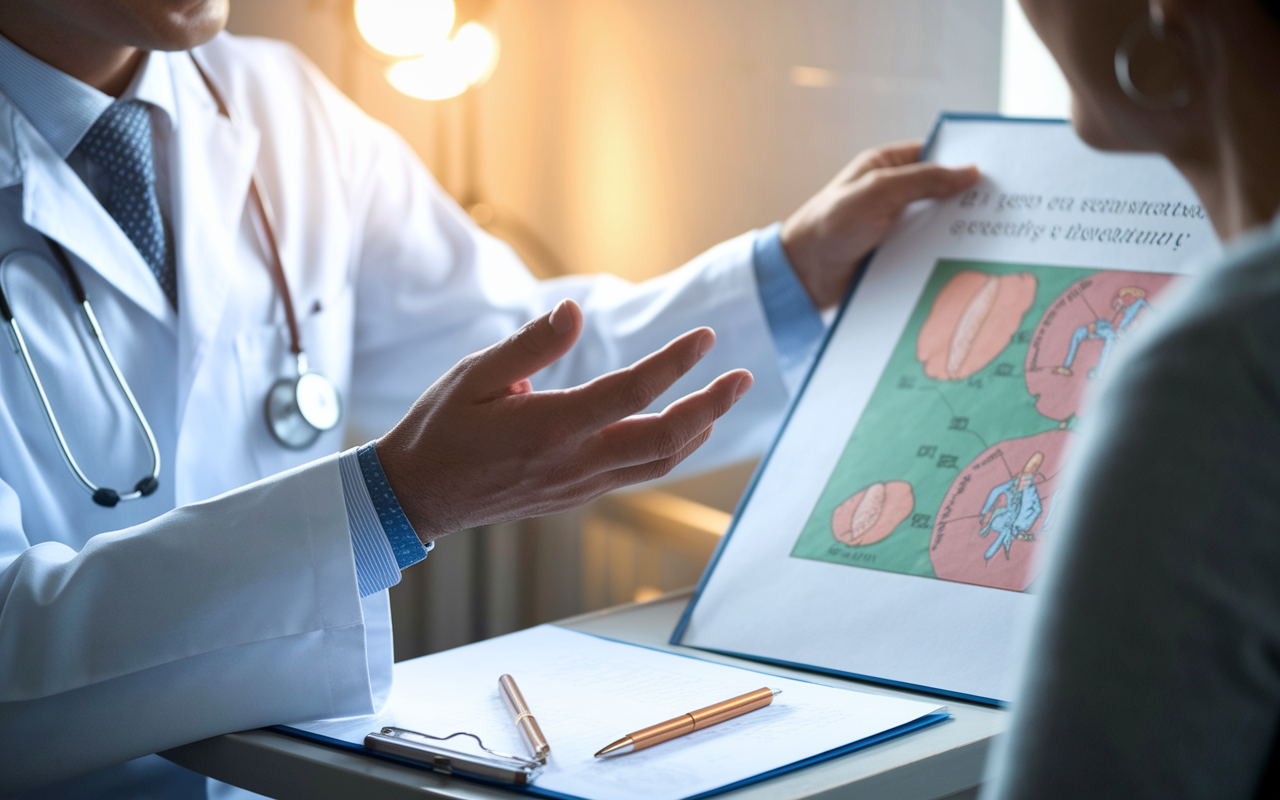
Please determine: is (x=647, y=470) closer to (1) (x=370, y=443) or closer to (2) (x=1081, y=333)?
(1) (x=370, y=443)

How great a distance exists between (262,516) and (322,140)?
2.39ft

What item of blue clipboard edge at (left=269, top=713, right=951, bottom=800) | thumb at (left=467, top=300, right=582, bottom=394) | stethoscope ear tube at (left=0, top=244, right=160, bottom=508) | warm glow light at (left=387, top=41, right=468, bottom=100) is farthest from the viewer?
warm glow light at (left=387, top=41, right=468, bottom=100)

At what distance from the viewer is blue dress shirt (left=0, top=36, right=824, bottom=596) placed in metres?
0.69

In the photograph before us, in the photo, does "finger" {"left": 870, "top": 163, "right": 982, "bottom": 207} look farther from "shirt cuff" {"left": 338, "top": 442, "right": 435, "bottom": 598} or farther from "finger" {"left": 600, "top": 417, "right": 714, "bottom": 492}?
"shirt cuff" {"left": 338, "top": 442, "right": 435, "bottom": 598}

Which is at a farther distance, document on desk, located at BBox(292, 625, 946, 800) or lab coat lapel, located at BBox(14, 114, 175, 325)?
lab coat lapel, located at BBox(14, 114, 175, 325)

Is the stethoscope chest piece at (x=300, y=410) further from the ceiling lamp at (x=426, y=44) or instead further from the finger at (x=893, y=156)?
the ceiling lamp at (x=426, y=44)

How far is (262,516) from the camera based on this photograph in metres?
0.68

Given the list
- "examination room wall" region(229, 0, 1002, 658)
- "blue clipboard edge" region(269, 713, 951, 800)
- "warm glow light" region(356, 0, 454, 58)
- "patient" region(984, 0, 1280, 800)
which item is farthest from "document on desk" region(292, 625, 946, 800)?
"warm glow light" region(356, 0, 454, 58)

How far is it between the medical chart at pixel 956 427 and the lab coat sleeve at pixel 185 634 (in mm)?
304

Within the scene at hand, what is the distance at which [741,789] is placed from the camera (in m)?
0.54

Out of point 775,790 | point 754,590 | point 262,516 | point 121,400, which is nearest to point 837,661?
point 754,590

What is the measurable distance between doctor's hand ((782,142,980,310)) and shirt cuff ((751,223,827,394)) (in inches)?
0.4

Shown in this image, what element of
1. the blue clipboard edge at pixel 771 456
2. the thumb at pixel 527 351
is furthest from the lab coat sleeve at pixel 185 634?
the blue clipboard edge at pixel 771 456

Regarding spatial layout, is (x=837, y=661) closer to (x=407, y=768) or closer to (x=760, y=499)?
(x=760, y=499)
